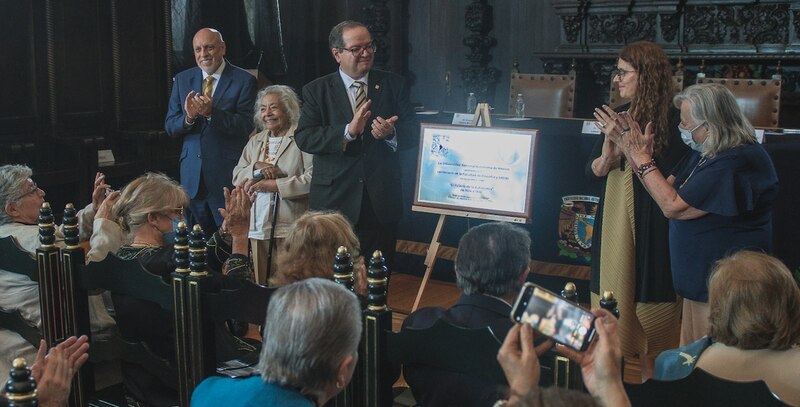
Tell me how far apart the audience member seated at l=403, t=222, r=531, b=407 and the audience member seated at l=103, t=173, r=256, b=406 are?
0.79 meters

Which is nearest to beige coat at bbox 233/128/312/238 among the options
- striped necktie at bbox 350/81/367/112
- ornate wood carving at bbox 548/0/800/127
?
striped necktie at bbox 350/81/367/112

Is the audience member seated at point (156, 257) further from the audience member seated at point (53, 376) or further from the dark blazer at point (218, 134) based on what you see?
the dark blazer at point (218, 134)

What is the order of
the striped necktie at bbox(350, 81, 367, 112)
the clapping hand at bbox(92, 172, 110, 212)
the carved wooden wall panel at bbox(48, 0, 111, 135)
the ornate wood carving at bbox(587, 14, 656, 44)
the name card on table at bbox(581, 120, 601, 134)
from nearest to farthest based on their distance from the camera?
1. the clapping hand at bbox(92, 172, 110, 212)
2. the striped necktie at bbox(350, 81, 367, 112)
3. the name card on table at bbox(581, 120, 601, 134)
4. the carved wooden wall panel at bbox(48, 0, 111, 135)
5. the ornate wood carving at bbox(587, 14, 656, 44)

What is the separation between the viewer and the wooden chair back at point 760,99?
6.41 m

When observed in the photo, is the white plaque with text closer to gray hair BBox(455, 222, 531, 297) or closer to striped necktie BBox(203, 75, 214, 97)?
striped necktie BBox(203, 75, 214, 97)

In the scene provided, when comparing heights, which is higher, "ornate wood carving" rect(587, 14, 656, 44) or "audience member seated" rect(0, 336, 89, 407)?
"ornate wood carving" rect(587, 14, 656, 44)

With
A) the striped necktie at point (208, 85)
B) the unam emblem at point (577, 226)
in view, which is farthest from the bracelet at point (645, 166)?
the striped necktie at point (208, 85)

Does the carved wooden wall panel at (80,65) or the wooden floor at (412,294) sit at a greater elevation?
the carved wooden wall panel at (80,65)

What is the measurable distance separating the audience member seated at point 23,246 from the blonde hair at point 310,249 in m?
0.91

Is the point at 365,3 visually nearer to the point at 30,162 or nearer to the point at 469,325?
the point at 30,162

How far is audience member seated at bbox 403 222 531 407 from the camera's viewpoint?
229cm

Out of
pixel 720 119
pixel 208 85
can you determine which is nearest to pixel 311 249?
pixel 720 119

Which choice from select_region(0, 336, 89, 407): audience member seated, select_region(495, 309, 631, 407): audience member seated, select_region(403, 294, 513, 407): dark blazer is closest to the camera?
select_region(495, 309, 631, 407): audience member seated

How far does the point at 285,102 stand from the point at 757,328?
119 inches
